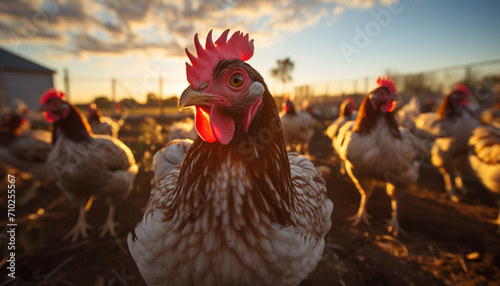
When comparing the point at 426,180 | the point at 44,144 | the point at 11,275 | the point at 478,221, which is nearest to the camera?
the point at 11,275

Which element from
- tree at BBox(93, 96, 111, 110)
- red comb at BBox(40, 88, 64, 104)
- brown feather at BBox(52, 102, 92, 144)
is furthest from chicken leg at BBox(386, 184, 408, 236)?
tree at BBox(93, 96, 111, 110)

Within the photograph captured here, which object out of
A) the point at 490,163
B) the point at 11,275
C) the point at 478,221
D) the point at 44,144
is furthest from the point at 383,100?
the point at 44,144

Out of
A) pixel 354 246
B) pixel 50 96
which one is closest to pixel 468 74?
pixel 354 246

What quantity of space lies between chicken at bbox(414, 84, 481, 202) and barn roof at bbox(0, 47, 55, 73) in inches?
1017

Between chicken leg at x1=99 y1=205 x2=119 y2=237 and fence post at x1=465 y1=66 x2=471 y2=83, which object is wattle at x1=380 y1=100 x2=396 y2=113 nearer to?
chicken leg at x1=99 y1=205 x2=119 y2=237

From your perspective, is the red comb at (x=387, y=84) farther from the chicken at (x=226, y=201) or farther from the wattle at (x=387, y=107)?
the chicken at (x=226, y=201)

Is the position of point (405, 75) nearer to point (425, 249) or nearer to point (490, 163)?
point (490, 163)

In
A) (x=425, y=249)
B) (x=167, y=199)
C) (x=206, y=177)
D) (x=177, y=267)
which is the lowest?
(x=425, y=249)

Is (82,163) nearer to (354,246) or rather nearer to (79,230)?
(79,230)

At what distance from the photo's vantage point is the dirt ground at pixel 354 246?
2.38 m

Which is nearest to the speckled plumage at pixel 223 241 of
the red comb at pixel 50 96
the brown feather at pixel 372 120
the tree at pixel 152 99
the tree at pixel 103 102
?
the brown feather at pixel 372 120

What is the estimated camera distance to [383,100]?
328cm

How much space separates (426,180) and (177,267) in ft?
20.7

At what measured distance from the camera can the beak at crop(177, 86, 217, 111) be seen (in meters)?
1.03
